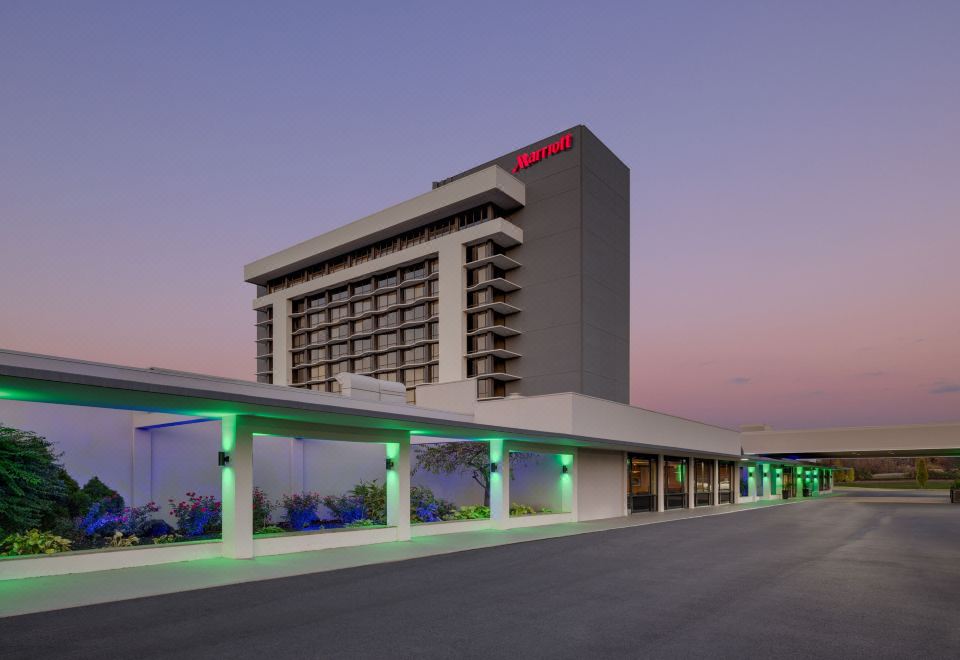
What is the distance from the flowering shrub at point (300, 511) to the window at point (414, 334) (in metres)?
38.6

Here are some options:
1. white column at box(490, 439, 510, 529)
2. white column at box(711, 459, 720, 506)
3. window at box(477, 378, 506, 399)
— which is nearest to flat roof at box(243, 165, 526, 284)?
window at box(477, 378, 506, 399)

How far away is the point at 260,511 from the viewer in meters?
19.3

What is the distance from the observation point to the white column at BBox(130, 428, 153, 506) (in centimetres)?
2083

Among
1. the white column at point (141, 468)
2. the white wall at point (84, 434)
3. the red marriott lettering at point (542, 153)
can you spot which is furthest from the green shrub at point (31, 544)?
the red marriott lettering at point (542, 153)

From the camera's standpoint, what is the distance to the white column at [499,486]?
23906mm

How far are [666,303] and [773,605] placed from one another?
6413 cm

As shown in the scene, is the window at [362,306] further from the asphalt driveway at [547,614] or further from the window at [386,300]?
the asphalt driveway at [547,614]

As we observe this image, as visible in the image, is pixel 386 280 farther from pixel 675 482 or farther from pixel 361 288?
pixel 675 482

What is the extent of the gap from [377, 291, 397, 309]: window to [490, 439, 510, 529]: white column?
39076mm

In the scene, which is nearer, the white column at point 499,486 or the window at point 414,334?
the white column at point 499,486

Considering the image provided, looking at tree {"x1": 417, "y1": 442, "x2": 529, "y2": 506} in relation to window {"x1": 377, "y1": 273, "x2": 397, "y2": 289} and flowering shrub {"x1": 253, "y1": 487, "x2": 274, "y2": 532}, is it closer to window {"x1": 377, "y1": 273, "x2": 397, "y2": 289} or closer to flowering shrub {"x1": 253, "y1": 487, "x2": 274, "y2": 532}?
flowering shrub {"x1": 253, "y1": 487, "x2": 274, "y2": 532}

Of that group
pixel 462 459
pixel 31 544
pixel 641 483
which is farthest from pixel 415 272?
pixel 31 544

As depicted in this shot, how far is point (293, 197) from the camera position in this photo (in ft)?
128

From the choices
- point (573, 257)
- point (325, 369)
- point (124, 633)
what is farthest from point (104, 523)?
point (325, 369)
